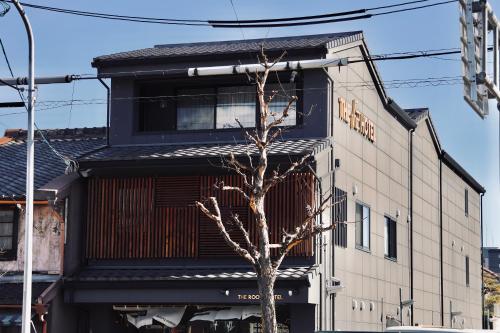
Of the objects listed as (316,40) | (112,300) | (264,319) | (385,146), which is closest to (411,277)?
(385,146)

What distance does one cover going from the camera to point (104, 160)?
99.7 ft

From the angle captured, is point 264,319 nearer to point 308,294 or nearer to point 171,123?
point 308,294

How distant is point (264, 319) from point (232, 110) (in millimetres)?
11656

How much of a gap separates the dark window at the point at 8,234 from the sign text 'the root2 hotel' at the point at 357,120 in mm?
10968

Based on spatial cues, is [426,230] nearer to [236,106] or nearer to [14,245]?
[236,106]

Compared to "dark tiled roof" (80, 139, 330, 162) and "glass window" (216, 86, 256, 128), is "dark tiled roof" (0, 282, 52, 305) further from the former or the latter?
"glass window" (216, 86, 256, 128)

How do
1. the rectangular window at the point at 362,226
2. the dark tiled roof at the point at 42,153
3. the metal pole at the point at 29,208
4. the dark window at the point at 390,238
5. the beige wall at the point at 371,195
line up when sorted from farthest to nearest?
the dark window at the point at 390,238 < the rectangular window at the point at 362,226 < the dark tiled roof at the point at 42,153 < the beige wall at the point at 371,195 < the metal pole at the point at 29,208

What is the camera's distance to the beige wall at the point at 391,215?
107 feet

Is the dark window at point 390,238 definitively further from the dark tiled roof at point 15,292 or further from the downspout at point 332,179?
the dark tiled roof at point 15,292

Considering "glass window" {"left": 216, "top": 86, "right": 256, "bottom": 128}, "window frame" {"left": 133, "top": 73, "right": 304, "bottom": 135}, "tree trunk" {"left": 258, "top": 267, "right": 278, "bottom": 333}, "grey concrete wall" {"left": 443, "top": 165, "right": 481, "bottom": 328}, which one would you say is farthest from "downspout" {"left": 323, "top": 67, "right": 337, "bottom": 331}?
"grey concrete wall" {"left": 443, "top": 165, "right": 481, "bottom": 328}

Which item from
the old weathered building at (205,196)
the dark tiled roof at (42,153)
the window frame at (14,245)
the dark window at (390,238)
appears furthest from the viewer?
the dark window at (390,238)

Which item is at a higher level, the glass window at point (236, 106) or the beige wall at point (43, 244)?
the glass window at point (236, 106)

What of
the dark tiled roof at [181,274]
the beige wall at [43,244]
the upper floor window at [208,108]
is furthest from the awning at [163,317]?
the upper floor window at [208,108]

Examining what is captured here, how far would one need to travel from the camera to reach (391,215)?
3797cm
